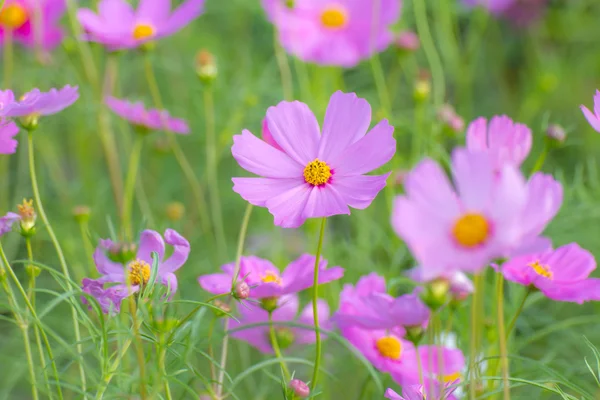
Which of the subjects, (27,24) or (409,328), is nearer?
(409,328)

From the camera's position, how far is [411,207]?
0.40 m

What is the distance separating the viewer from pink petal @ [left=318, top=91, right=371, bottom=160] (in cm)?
60

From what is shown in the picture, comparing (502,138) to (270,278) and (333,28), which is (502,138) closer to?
(270,278)

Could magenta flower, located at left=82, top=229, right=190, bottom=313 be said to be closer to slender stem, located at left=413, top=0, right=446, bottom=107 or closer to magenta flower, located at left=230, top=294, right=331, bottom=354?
magenta flower, located at left=230, top=294, right=331, bottom=354

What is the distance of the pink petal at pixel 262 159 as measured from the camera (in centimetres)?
59

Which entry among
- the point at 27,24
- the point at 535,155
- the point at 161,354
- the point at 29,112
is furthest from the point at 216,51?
the point at 161,354

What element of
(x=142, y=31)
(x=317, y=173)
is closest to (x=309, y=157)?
(x=317, y=173)

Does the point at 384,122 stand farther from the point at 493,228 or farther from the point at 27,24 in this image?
the point at 27,24

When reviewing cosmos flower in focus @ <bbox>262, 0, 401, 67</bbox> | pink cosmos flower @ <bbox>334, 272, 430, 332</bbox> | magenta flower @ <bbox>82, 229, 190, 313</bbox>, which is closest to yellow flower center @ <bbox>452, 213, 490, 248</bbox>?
pink cosmos flower @ <bbox>334, 272, 430, 332</bbox>

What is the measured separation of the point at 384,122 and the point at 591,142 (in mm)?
1078

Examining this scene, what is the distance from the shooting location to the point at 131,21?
3.41 ft

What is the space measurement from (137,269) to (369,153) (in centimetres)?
19

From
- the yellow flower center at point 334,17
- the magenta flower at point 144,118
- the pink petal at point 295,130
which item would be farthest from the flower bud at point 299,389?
the yellow flower center at point 334,17

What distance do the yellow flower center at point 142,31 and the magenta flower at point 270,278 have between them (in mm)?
413
